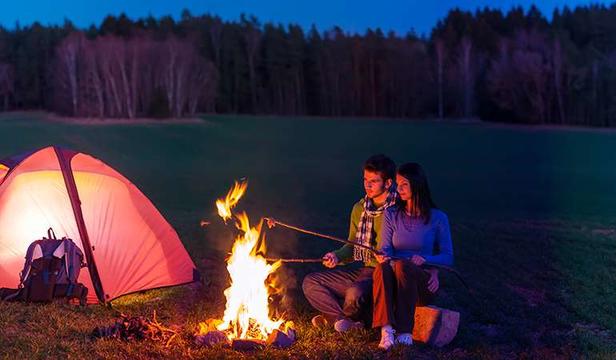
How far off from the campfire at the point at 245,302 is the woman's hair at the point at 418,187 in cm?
119

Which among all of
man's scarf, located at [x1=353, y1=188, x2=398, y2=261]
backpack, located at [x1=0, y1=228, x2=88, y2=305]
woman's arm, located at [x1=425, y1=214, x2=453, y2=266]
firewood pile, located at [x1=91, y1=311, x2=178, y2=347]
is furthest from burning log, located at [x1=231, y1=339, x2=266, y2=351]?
backpack, located at [x1=0, y1=228, x2=88, y2=305]

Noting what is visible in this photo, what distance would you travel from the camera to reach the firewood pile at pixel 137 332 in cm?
519

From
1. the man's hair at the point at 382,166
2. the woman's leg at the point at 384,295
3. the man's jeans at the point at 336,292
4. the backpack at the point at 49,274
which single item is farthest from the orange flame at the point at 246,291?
the backpack at the point at 49,274

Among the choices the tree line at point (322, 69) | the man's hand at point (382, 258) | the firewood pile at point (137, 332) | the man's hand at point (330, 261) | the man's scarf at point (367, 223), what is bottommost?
the firewood pile at point (137, 332)

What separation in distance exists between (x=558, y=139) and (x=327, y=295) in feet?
115

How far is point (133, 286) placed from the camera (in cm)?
680

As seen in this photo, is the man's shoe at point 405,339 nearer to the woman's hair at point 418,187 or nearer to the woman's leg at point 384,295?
the woman's leg at point 384,295

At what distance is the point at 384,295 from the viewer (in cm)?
496

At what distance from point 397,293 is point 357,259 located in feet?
2.10

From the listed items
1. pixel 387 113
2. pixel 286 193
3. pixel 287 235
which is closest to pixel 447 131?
pixel 387 113

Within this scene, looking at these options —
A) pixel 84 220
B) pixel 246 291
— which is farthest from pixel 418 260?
pixel 84 220

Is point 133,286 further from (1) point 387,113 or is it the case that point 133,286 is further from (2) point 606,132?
(1) point 387,113

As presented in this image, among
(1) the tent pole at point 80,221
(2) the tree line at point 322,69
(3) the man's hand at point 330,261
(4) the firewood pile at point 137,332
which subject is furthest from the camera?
(2) the tree line at point 322,69

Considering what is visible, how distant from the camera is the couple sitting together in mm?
4980
